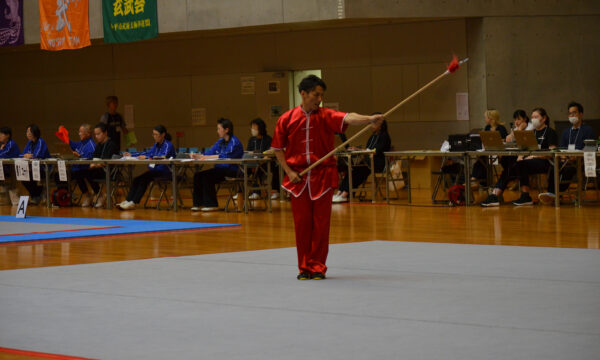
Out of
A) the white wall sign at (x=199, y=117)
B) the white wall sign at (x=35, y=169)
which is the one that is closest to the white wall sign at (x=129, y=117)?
the white wall sign at (x=199, y=117)

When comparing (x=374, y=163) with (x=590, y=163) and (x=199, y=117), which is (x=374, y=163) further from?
(x=199, y=117)

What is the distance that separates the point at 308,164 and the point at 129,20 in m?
10.9

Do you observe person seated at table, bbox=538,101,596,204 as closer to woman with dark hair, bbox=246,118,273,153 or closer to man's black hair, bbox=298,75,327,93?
woman with dark hair, bbox=246,118,273,153

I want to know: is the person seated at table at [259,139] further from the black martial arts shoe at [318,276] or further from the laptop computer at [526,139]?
the black martial arts shoe at [318,276]

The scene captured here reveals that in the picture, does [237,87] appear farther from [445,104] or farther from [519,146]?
[519,146]

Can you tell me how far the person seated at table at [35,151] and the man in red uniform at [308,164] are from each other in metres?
9.39

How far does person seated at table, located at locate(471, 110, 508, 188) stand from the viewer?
13.0 metres

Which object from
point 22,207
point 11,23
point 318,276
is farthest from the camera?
point 11,23

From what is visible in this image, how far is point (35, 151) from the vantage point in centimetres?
1512

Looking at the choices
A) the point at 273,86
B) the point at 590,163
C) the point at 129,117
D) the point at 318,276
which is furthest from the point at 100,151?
the point at 318,276

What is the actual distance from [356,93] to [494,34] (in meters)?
3.04

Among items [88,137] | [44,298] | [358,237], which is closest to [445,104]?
[88,137]

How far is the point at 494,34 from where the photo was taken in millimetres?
15234

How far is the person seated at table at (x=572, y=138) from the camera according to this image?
11945 mm
